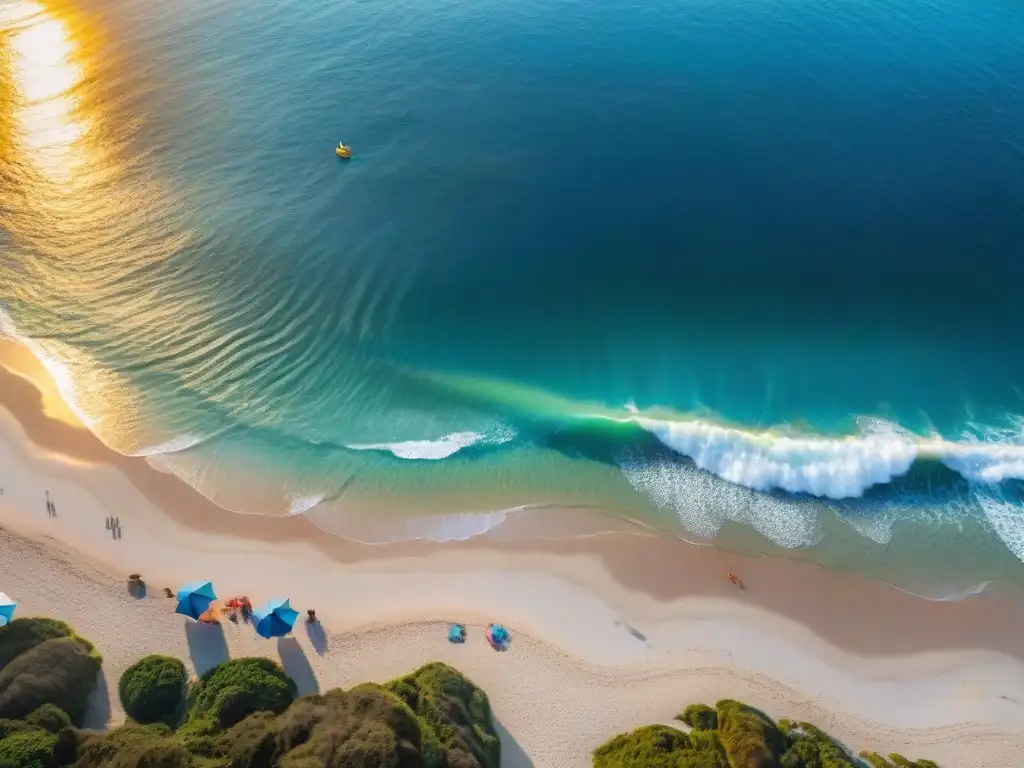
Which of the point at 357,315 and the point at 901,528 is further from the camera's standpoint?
the point at 357,315

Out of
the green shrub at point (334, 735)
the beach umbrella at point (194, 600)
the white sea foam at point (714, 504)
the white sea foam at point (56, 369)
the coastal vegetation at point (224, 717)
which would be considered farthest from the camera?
the white sea foam at point (56, 369)

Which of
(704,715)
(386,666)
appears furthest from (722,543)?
(386,666)

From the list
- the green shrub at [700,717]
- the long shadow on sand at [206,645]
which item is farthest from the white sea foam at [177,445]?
the green shrub at [700,717]

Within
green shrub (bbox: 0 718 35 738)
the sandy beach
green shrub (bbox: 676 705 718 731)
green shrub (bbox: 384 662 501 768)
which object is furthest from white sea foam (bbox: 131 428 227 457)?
green shrub (bbox: 676 705 718 731)

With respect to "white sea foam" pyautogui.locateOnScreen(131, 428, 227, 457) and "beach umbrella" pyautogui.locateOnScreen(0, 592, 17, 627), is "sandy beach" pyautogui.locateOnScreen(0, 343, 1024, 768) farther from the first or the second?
"beach umbrella" pyautogui.locateOnScreen(0, 592, 17, 627)

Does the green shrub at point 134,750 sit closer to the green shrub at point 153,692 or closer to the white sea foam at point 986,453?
the green shrub at point 153,692

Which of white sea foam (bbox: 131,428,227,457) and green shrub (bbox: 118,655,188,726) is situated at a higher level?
white sea foam (bbox: 131,428,227,457)

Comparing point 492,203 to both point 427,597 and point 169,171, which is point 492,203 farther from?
point 427,597
